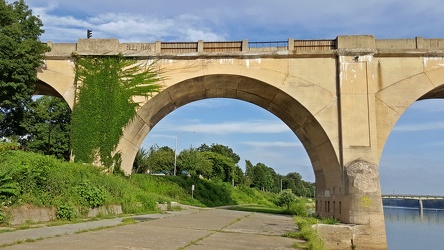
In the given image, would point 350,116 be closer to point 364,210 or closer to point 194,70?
point 364,210

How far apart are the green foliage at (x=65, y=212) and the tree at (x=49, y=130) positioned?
24595 millimetres

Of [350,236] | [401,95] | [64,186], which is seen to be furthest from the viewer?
[401,95]

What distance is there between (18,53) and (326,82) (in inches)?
Result: 556

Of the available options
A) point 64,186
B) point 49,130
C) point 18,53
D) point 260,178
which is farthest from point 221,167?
point 64,186

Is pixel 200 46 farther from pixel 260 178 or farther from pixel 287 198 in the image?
pixel 260 178

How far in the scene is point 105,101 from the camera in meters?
19.9

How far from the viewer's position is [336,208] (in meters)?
18.9

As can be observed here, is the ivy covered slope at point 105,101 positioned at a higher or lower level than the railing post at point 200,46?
lower

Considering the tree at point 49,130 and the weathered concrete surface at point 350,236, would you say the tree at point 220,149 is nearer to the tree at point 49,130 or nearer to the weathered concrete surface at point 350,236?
the tree at point 49,130

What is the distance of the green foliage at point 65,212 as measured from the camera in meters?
12.5

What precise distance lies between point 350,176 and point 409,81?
5.46 metres

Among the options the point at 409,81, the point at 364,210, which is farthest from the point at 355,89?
the point at 364,210

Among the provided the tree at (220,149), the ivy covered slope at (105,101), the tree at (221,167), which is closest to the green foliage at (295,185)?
the tree at (220,149)

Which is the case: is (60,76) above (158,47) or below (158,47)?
below
